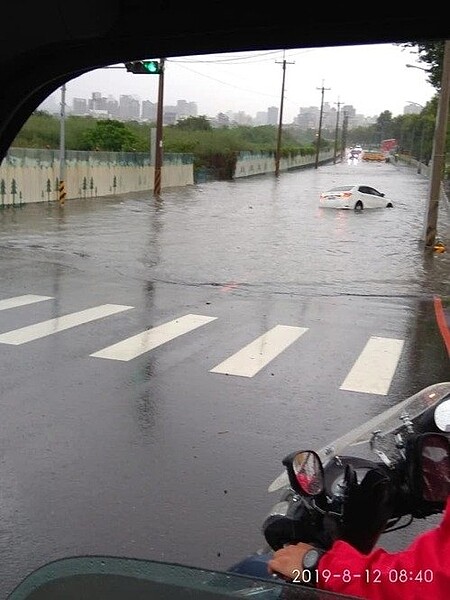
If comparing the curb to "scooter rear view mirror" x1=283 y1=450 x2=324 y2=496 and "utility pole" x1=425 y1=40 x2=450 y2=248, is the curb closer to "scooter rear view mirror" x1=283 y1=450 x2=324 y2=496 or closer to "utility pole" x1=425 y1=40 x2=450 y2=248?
"utility pole" x1=425 y1=40 x2=450 y2=248

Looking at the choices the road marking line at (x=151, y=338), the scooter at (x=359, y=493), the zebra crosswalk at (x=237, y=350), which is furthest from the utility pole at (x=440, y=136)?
the scooter at (x=359, y=493)

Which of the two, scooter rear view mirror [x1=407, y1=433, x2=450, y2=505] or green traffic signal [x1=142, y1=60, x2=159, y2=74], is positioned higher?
green traffic signal [x1=142, y1=60, x2=159, y2=74]

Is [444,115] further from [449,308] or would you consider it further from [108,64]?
[108,64]

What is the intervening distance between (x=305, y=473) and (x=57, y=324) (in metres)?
8.76

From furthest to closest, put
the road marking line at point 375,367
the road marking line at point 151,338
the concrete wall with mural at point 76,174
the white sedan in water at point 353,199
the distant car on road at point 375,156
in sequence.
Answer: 1. the distant car on road at point 375,156
2. the white sedan in water at point 353,199
3. the concrete wall with mural at point 76,174
4. the road marking line at point 151,338
5. the road marking line at point 375,367

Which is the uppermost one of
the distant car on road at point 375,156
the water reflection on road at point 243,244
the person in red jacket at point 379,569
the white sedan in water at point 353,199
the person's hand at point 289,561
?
the distant car on road at point 375,156

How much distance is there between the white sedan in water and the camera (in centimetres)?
3588

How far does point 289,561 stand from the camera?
220cm

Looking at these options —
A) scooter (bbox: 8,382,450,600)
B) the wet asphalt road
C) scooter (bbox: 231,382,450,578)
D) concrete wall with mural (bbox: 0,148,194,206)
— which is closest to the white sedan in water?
concrete wall with mural (bbox: 0,148,194,206)

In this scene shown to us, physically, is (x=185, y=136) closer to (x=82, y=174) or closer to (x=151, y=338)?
(x=82, y=174)

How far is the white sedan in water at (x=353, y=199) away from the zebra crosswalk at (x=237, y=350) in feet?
82.6

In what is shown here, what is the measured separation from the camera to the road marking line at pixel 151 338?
9289 mm

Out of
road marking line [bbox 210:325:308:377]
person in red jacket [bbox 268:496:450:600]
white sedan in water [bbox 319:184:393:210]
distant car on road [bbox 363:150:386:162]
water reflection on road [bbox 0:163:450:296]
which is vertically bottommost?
water reflection on road [bbox 0:163:450:296]

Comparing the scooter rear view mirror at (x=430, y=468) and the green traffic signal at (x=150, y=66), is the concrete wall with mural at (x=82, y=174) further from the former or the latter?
the scooter rear view mirror at (x=430, y=468)
